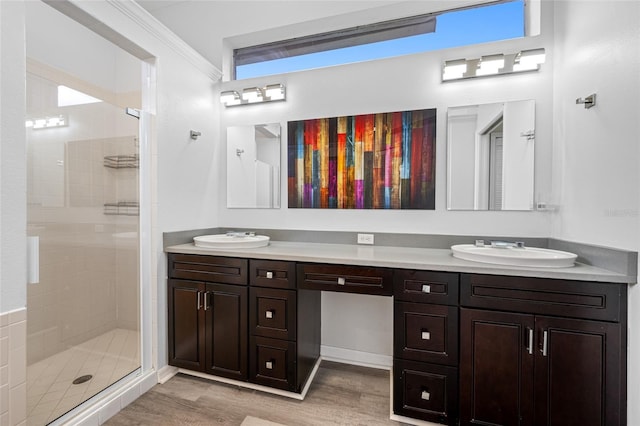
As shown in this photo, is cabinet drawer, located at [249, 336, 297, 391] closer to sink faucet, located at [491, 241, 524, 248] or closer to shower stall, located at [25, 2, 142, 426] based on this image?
shower stall, located at [25, 2, 142, 426]

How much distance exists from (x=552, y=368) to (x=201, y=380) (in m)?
2.09

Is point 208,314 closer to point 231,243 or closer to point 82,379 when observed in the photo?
point 231,243

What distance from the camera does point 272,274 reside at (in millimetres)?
1814

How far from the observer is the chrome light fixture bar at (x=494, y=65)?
1.85m

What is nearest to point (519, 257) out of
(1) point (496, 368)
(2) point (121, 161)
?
(1) point (496, 368)

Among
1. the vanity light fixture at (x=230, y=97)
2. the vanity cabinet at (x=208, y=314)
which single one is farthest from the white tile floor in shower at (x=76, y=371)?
the vanity light fixture at (x=230, y=97)

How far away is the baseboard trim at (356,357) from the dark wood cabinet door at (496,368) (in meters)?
0.76

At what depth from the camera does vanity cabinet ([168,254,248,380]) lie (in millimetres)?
1876

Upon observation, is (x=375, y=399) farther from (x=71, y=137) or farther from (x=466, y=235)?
(x=71, y=137)

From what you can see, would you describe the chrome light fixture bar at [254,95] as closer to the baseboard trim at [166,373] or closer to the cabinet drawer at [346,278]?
the cabinet drawer at [346,278]

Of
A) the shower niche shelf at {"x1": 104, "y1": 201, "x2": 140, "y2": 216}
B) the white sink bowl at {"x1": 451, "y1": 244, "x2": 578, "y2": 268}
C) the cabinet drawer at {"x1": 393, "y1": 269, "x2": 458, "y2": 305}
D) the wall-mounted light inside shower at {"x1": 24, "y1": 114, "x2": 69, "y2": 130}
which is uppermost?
the wall-mounted light inside shower at {"x1": 24, "y1": 114, "x2": 69, "y2": 130}

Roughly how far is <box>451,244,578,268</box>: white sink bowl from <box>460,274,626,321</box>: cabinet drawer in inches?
3.2

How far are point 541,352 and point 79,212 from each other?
2993mm

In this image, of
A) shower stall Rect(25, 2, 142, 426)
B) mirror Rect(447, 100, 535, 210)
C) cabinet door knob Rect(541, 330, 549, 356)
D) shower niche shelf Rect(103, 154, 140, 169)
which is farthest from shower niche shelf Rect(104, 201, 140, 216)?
cabinet door knob Rect(541, 330, 549, 356)
